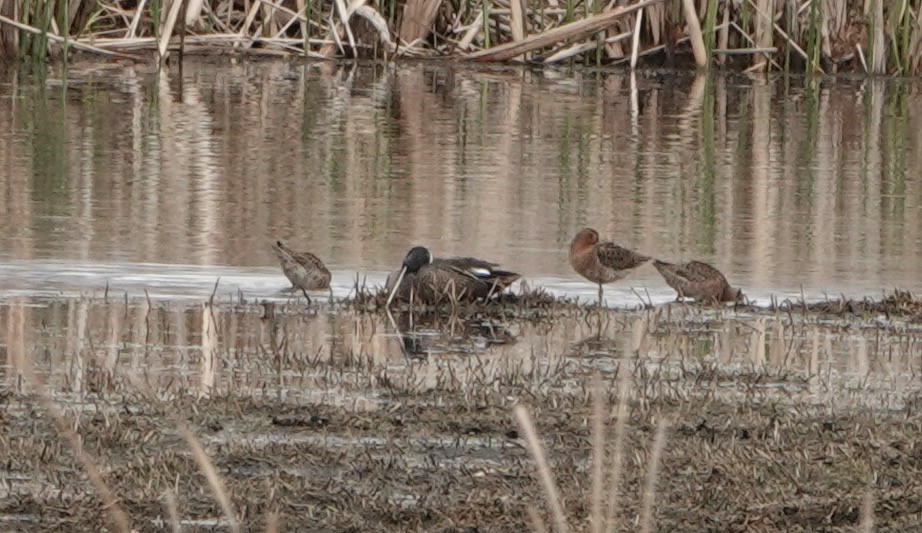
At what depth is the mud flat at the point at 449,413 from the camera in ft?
17.2

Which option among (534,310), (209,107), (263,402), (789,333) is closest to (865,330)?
(789,333)

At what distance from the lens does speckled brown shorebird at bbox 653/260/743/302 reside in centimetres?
909

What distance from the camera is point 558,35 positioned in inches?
870

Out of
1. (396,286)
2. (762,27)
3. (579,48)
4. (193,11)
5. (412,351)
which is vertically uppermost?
(193,11)

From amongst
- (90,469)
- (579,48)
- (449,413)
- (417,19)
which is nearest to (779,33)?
(579,48)

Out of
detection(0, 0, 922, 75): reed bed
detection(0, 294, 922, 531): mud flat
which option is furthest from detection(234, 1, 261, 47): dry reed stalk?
detection(0, 294, 922, 531): mud flat

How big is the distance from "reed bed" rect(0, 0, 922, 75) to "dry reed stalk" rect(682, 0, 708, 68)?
2cm

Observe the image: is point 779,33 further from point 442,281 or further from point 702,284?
point 442,281

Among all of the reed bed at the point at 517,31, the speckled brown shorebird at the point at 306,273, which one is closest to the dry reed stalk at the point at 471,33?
the reed bed at the point at 517,31

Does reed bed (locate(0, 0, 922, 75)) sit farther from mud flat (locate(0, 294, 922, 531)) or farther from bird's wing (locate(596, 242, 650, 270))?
mud flat (locate(0, 294, 922, 531))

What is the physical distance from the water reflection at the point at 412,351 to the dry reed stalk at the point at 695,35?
13420mm

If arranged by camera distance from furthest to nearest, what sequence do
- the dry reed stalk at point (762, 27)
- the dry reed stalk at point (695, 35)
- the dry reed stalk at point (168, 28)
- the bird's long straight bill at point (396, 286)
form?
the dry reed stalk at point (762, 27)
the dry reed stalk at point (695, 35)
the dry reed stalk at point (168, 28)
the bird's long straight bill at point (396, 286)

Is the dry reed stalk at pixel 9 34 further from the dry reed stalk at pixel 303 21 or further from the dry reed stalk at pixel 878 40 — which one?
the dry reed stalk at pixel 878 40

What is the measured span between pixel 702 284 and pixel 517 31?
1400 centimetres
